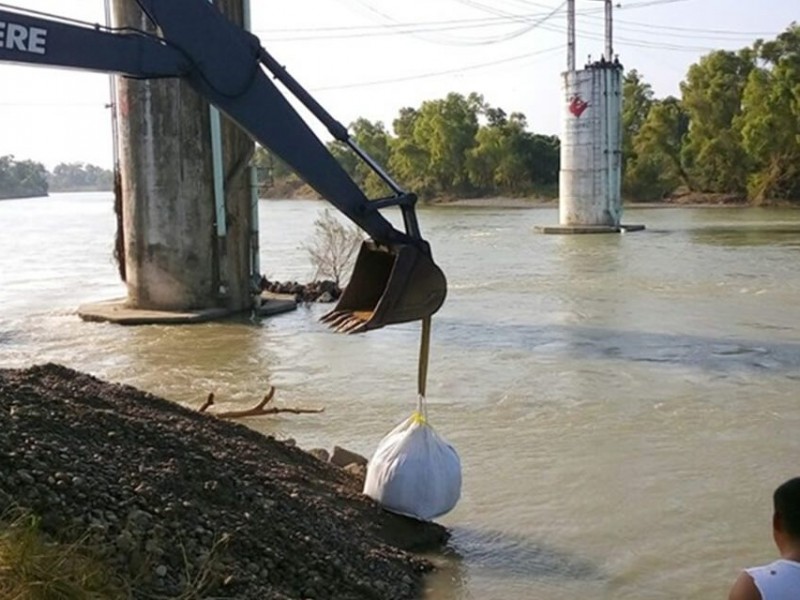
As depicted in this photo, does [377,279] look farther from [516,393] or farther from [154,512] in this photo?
[516,393]

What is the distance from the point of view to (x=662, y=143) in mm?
78750

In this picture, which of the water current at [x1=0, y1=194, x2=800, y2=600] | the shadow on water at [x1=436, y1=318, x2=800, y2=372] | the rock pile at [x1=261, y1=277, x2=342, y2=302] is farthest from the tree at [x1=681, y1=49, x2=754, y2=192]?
the shadow on water at [x1=436, y1=318, x2=800, y2=372]

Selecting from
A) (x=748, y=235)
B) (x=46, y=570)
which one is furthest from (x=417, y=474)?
(x=748, y=235)

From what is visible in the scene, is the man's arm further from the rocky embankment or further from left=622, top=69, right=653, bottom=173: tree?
left=622, top=69, right=653, bottom=173: tree

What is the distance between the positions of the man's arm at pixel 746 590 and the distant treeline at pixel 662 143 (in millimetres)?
47307

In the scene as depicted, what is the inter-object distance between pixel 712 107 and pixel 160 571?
7483 centimetres

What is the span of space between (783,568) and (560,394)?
832cm

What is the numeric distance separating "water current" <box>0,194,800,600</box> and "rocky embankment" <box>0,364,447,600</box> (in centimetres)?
58

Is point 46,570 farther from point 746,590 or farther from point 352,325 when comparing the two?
point 352,325

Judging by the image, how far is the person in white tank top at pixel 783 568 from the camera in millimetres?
2799

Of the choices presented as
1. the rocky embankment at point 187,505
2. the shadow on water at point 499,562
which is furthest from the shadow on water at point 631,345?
the rocky embankment at point 187,505

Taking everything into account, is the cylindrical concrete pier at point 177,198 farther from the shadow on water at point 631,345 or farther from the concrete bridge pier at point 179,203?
the shadow on water at point 631,345

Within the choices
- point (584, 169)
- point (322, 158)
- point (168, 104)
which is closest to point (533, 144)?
point (584, 169)

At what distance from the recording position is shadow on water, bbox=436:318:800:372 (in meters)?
13.0
